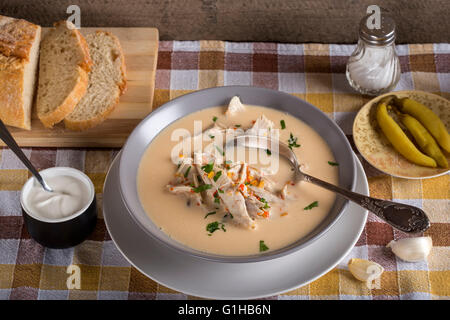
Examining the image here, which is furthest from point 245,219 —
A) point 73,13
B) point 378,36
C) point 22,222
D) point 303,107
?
point 73,13

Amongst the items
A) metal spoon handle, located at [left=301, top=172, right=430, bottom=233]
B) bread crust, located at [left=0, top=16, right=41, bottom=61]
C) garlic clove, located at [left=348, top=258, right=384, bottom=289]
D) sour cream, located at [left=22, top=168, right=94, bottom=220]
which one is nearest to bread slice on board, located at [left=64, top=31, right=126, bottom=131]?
bread crust, located at [left=0, top=16, right=41, bottom=61]

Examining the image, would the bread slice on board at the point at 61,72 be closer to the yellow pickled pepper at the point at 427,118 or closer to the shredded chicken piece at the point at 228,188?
the shredded chicken piece at the point at 228,188

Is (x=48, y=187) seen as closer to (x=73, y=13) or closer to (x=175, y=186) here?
(x=175, y=186)

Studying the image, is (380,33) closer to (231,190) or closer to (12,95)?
(231,190)

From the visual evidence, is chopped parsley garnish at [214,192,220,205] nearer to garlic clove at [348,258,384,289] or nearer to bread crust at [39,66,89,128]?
garlic clove at [348,258,384,289]

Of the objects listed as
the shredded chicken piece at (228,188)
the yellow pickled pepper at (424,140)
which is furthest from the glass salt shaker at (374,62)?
the shredded chicken piece at (228,188)

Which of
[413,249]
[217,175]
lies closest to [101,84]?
[217,175]
